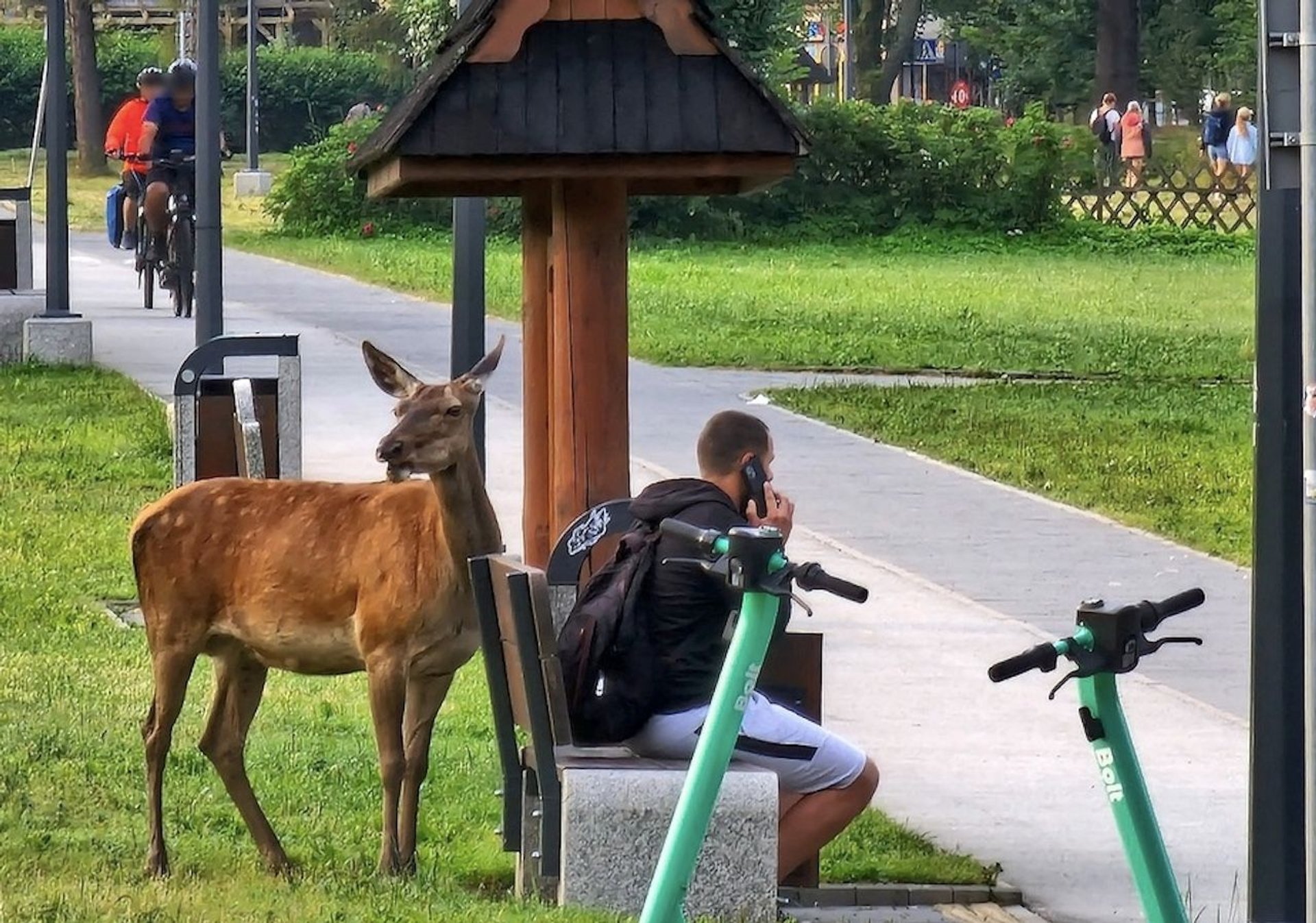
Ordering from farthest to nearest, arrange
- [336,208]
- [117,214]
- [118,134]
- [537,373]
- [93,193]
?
[93,193], [336,208], [117,214], [118,134], [537,373]

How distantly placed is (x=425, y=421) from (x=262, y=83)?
186 feet

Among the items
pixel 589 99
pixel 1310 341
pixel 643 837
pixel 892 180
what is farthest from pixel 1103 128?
pixel 1310 341

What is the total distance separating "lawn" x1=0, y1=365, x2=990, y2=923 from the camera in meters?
6.54

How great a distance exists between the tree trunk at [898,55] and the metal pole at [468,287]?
55.9m

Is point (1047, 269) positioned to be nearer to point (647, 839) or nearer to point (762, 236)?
point (762, 236)

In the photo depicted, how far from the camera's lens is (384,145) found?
743 centimetres

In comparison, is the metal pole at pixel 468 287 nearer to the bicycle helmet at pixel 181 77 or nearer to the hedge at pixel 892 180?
the bicycle helmet at pixel 181 77

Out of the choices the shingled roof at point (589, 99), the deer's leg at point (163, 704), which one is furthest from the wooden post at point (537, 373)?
the deer's leg at point (163, 704)

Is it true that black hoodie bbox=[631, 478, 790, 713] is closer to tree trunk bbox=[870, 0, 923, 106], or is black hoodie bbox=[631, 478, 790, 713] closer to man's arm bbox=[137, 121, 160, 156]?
man's arm bbox=[137, 121, 160, 156]

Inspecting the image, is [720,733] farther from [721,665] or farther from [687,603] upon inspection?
[721,665]

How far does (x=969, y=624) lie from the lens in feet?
35.8

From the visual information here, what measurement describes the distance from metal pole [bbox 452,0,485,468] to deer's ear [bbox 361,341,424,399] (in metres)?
3.12

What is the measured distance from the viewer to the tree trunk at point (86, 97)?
50562 millimetres

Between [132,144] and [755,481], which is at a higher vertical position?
[132,144]
